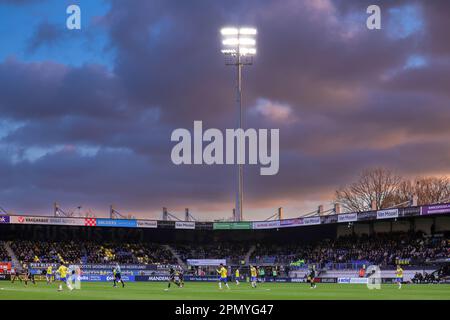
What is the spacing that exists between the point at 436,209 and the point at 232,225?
108ft

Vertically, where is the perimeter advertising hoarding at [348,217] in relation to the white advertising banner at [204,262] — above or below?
above

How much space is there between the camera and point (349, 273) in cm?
8075

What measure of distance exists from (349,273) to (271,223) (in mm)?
22196

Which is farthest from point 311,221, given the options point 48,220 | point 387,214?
point 48,220

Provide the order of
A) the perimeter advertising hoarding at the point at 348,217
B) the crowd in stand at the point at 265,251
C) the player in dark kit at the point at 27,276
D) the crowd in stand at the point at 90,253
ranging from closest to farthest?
the player in dark kit at the point at 27,276, the crowd in stand at the point at 265,251, the perimeter advertising hoarding at the point at 348,217, the crowd in stand at the point at 90,253

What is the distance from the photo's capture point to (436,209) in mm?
78250

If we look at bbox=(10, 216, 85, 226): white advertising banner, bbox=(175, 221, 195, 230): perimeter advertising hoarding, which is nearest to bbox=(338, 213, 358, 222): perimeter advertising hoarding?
bbox=(175, 221, 195, 230): perimeter advertising hoarding

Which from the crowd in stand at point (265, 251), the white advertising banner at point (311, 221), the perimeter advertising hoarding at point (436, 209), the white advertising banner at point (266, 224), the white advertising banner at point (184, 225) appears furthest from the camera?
the white advertising banner at point (184, 225)

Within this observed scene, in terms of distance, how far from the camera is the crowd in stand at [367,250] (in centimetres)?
8106

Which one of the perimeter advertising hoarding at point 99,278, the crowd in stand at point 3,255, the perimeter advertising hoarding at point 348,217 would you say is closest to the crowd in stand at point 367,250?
the perimeter advertising hoarding at point 348,217

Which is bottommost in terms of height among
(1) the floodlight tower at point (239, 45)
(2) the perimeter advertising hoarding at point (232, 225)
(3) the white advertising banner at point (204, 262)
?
(3) the white advertising banner at point (204, 262)

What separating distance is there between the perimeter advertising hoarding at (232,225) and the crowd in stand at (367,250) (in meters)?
4.95

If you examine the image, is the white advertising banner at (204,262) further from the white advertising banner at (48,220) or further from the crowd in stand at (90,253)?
the white advertising banner at (48,220)
